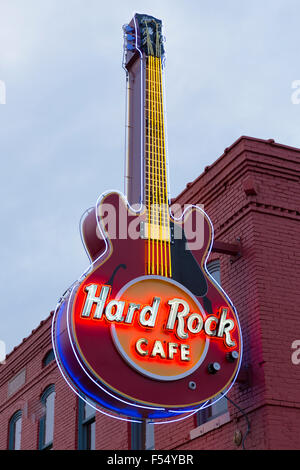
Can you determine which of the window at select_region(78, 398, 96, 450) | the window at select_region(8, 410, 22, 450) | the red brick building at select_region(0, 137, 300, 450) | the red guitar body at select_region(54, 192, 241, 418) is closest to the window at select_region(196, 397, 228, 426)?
the red brick building at select_region(0, 137, 300, 450)

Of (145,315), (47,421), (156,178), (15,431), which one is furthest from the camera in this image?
(15,431)

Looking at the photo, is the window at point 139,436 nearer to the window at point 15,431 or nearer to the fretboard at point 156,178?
the fretboard at point 156,178

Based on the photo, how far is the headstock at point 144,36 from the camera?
50.1ft

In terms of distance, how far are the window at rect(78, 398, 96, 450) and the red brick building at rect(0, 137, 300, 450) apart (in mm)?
647

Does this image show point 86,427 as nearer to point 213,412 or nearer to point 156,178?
point 213,412

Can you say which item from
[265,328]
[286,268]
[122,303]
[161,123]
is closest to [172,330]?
[122,303]

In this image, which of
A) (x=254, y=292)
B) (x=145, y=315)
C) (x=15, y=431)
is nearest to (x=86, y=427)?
(x=15, y=431)

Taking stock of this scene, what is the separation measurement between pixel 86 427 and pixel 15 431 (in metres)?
4.18

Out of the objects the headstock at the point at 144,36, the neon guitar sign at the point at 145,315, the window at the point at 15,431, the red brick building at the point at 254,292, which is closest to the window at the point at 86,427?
the red brick building at the point at 254,292

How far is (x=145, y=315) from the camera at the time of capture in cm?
1159

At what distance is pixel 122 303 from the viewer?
11.5m

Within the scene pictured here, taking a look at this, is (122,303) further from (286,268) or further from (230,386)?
(286,268)

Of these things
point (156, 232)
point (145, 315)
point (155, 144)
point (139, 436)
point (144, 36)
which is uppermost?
point (144, 36)

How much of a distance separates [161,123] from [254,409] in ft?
18.2
